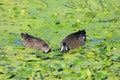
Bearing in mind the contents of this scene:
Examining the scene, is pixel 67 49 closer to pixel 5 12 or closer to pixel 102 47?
pixel 102 47

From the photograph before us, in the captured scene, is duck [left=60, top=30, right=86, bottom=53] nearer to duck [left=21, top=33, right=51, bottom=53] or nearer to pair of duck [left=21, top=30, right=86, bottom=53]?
pair of duck [left=21, top=30, right=86, bottom=53]

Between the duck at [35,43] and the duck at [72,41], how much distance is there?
0.43 m

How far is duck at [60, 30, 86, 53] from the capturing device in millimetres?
10320

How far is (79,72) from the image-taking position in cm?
894

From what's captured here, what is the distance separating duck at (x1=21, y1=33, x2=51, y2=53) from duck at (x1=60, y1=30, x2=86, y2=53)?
433mm

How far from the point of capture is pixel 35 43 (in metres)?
10.5

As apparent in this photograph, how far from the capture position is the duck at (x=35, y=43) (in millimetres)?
10223

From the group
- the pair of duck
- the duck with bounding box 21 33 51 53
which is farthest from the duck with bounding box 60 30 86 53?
the duck with bounding box 21 33 51 53

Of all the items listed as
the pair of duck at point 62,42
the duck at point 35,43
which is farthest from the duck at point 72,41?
the duck at point 35,43

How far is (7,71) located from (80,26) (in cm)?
502

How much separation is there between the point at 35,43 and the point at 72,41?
109cm

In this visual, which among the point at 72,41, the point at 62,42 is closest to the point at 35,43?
the point at 62,42

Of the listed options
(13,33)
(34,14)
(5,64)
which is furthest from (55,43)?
(34,14)

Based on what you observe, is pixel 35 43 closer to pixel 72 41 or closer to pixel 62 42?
pixel 62 42
